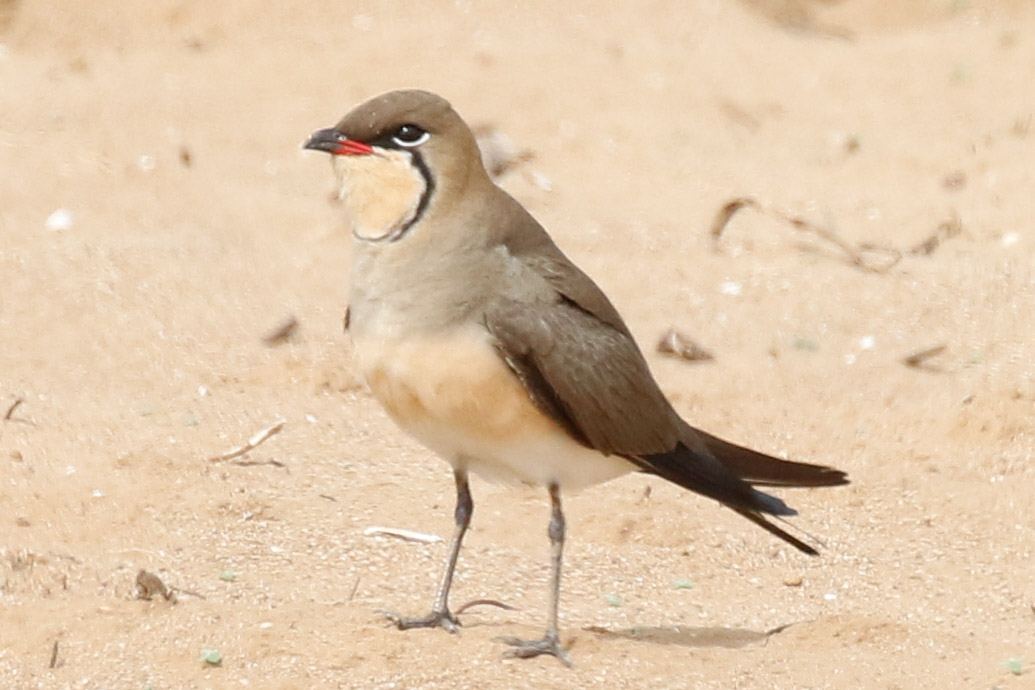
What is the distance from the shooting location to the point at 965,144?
33.7 feet

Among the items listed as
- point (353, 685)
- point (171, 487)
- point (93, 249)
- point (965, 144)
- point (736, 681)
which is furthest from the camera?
point (965, 144)

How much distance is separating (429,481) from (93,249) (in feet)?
7.35

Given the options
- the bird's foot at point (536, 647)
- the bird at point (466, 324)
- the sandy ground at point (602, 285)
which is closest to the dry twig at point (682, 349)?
the sandy ground at point (602, 285)

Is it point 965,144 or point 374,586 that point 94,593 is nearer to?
point 374,586

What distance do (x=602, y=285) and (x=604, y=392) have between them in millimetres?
2972

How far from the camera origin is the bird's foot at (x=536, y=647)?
460 cm

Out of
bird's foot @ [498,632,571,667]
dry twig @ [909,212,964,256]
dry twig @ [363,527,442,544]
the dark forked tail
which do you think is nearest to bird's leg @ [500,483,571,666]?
bird's foot @ [498,632,571,667]

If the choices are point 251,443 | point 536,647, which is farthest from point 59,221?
point 536,647

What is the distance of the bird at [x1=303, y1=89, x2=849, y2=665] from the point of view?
4.55m

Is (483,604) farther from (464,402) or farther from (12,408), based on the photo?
(12,408)

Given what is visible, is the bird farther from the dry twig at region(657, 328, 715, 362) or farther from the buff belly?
the dry twig at region(657, 328, 715, 362)

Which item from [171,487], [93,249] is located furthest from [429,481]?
[93,249]

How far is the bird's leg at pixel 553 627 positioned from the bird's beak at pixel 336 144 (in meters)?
0.95

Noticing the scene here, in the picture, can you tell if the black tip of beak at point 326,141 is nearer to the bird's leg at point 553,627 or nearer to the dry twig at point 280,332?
the bird's leg at point 553,627
